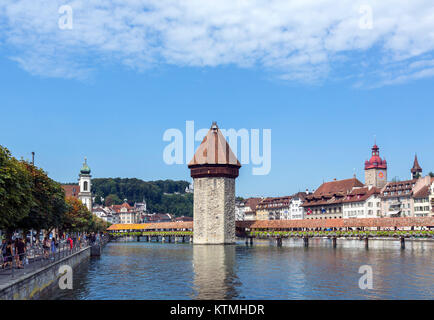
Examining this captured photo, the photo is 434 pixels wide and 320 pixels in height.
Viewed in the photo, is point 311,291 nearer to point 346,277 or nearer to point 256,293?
point 256,293

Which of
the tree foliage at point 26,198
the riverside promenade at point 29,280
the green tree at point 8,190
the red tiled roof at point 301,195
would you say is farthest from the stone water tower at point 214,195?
the red tiled roof at point 301,195

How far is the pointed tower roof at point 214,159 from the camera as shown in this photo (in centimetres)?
7675

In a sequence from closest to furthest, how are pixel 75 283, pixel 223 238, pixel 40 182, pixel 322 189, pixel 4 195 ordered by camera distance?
pixel 4 195 → pixel 75 283 → pixel 40 182 → pixel 223 238 → pixel 322 189

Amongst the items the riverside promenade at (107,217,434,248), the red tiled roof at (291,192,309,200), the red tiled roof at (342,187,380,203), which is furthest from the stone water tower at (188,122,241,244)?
the red tiled roof at (291,192,309,200)

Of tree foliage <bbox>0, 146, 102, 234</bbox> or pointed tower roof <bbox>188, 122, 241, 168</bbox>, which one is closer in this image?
tree foliage <bbox>0, 146, 102, 234</bbox>

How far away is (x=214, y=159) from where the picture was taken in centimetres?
7700

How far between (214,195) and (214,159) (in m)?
4.99

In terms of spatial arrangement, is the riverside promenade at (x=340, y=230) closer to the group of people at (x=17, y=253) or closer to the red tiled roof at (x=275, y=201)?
the red tiled roof at (x=275, y=201)

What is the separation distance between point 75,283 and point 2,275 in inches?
390

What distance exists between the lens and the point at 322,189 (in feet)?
409

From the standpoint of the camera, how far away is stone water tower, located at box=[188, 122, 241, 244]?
3031 inches

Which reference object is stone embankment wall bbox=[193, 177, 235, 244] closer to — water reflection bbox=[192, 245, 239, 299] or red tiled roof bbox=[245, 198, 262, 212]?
water reflection bbox=[192, 245, 239, 299]

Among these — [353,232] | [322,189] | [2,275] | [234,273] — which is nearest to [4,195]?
[2,275]
